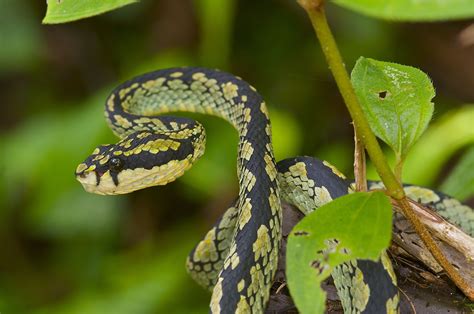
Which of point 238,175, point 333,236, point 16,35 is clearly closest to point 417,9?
point 333,236

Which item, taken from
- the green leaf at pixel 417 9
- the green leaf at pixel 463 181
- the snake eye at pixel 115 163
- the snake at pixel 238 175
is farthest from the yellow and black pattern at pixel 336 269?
the green leaf at pixel 417 9

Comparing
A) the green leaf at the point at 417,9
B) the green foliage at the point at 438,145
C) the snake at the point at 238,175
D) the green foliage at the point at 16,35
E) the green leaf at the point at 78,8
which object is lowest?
the green foliage at the point at 438,145

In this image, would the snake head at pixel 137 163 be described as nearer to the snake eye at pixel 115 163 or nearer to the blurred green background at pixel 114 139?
the snake eye at pixel 115 163

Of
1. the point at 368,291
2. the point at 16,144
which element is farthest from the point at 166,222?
the point at 368,291

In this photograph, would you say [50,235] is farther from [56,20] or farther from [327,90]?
[56,20]

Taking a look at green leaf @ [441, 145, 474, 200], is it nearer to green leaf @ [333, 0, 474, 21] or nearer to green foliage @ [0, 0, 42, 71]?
green leaf @ [333, 0, 474, 21]
